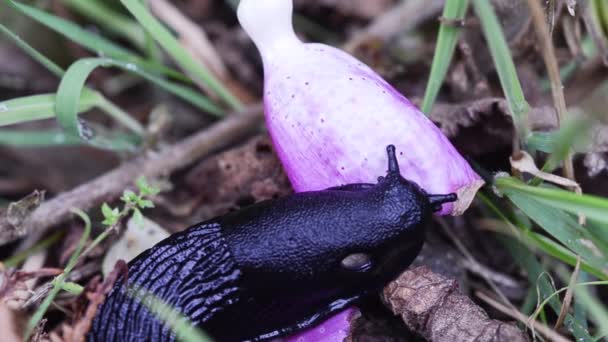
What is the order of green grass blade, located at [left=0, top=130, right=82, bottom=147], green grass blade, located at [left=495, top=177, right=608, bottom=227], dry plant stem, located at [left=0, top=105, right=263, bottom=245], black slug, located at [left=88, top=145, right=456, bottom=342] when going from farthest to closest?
green grass blade, located at [left=0, top=130, right=82, bottom=147]
dry plant stem, located at [left=0, top=105, right=263, bottom=245]
black slug, located at [left=88, top=145, right=456, bottom=342]
green grass blade, located at [left=495, top=177, right=608, bottom=227]

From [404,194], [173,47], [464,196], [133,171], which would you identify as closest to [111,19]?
[173,47]

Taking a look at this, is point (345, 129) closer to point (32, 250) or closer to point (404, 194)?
point (404, 194)

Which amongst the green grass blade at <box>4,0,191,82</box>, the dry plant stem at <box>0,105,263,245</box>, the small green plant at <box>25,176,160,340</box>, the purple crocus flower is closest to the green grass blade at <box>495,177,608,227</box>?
the purple crocus flower

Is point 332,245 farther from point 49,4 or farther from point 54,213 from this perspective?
point 49,4

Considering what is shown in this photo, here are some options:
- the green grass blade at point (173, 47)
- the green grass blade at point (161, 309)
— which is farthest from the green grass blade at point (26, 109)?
the green grass blade at point (161, 309)

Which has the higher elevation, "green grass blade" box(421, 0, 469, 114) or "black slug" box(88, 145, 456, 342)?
"green grass blade" box(421, 0, 469, 114)

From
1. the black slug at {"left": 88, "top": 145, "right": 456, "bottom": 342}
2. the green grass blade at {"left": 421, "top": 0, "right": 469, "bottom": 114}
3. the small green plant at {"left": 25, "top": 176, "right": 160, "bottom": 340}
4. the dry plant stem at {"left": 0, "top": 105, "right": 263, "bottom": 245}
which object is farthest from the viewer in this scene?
the dry plant stem at {"left": 0, "top": 105, "right": 263, "bottom": 245}

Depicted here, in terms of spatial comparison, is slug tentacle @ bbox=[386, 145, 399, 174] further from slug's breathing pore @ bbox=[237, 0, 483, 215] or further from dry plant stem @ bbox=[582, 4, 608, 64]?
dry plant stem @ bbox=[582, 4, 608, 64]
